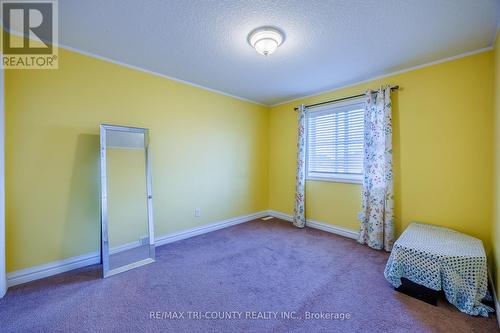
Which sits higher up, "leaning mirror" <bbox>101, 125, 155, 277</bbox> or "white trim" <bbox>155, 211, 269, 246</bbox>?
"leaning mirror" <bbox>101, 125, 155, 277</bbox>

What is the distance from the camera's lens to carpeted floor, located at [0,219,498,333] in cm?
159

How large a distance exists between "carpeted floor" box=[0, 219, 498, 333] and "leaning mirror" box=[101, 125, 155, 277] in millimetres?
243

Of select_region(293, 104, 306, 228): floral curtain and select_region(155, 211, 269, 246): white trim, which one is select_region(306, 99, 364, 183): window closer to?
select_region(293, 104, 306, 228): floral curtain

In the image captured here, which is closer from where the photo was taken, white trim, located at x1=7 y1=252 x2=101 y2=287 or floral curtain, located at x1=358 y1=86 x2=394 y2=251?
white trim, located at x1=7 y1=252 x2=101 y2=287

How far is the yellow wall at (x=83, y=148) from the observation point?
82.1 inches

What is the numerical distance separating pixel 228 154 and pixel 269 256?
1940 mm

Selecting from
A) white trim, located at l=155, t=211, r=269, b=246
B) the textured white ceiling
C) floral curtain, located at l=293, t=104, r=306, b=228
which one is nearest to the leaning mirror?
white trim, located at l=155, t=211, r=269, b=246

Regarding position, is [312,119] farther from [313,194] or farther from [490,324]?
[490,324]

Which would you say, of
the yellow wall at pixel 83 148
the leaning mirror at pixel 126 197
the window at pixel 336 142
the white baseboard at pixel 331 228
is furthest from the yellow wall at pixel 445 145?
the leaning mirror at pixel 126 197

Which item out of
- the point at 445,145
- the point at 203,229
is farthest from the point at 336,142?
the point at 203,229

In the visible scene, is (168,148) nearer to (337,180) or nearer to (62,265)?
(62,265)

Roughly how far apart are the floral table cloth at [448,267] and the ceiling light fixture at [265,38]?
2327 mm

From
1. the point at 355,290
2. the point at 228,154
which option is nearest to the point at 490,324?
the point at 355,290

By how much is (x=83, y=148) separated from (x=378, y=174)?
372 cm
